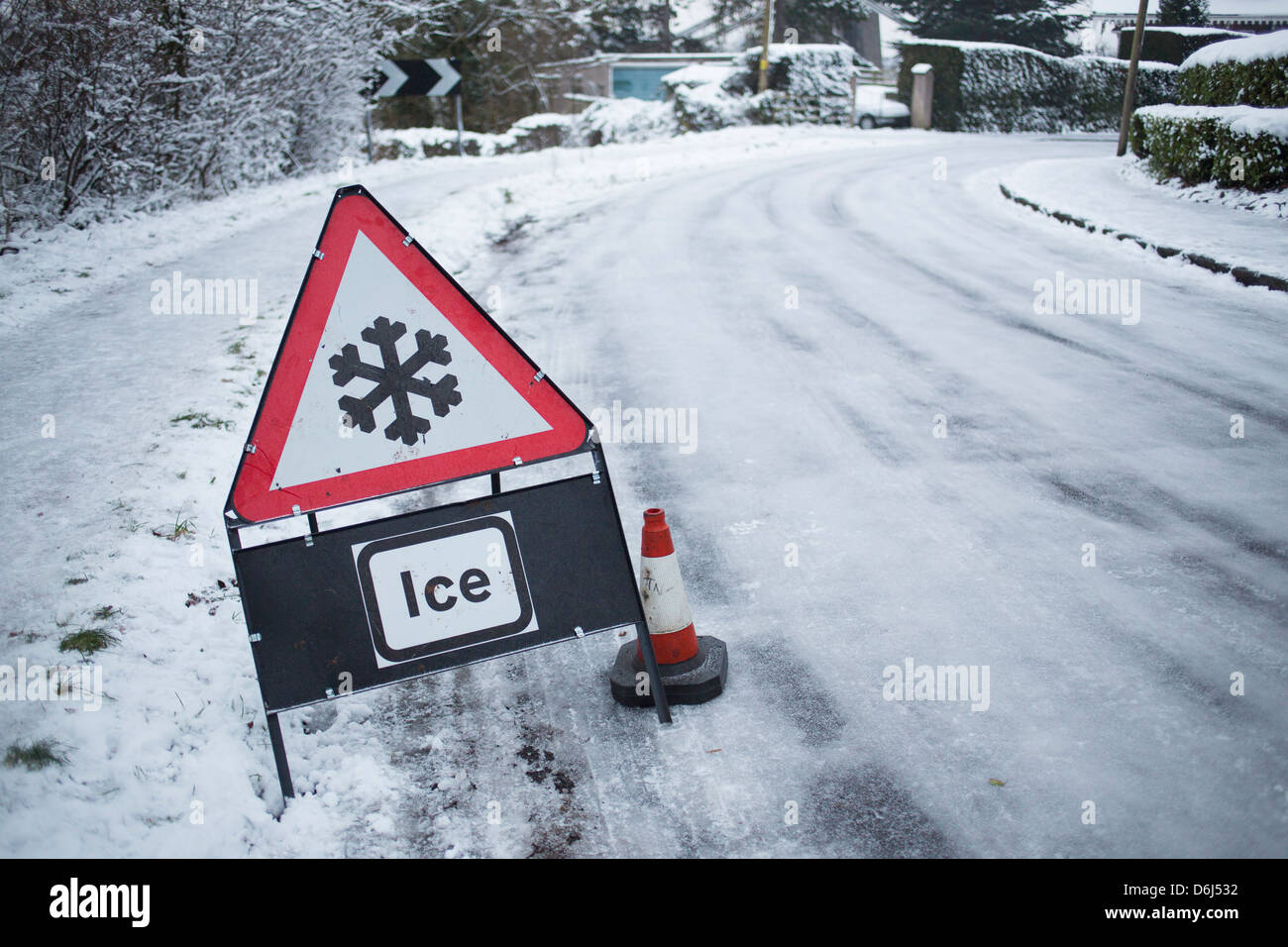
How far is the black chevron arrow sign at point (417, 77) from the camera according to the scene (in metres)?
21.5

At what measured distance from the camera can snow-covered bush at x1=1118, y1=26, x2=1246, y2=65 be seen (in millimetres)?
29766

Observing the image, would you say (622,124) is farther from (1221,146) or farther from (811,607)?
(811,607)

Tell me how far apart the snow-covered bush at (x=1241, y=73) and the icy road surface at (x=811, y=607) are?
709 centimetres

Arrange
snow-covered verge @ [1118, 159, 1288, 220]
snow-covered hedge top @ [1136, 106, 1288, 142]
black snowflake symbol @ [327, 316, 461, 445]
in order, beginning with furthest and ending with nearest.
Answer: snow-covered verge @ [1118, 159, 1288, 220]
snow-covered hedge top @ [1136, 106, 1288, 142]
black snowflake symbol @ [327, 316, 461, 445]

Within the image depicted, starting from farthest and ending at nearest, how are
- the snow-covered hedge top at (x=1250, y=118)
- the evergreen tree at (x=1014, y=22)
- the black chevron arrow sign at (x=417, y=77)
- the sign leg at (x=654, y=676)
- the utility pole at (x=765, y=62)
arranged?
the evergreen tree at (x=1014, y=22) < the utility pole at (x=765, y=62) < the black chevron arrow sign at (x=417, y=77) < the snow-covered hedge top at (x=1250, y=118) < the sign leg at (x=654, y=676)

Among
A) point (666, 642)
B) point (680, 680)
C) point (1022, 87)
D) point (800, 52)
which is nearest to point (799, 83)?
point (800, 52)

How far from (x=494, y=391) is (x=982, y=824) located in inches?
81.9

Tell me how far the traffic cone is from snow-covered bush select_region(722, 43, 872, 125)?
32917 mm

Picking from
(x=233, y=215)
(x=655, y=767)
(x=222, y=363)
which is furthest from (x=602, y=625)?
(x=233, y=215)

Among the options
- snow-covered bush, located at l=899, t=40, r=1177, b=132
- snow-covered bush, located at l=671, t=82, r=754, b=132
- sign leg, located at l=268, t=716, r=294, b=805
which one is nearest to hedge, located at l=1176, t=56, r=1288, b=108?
sign leg, located at l=268, t=716, r=294, b=805

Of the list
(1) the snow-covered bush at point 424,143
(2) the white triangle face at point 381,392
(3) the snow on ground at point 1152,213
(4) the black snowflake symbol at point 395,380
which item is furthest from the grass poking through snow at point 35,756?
(1) the snow-covered bush at point 424,143

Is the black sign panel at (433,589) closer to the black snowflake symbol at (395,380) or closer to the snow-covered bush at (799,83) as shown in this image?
the black snowflake symbol at (395,380)

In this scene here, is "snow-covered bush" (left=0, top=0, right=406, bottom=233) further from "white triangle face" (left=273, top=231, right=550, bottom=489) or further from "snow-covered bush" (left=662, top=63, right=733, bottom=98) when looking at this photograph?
"snow-covered bush" (left=662, top=63, right=733, bottom=98)

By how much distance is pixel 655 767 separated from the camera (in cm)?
342
